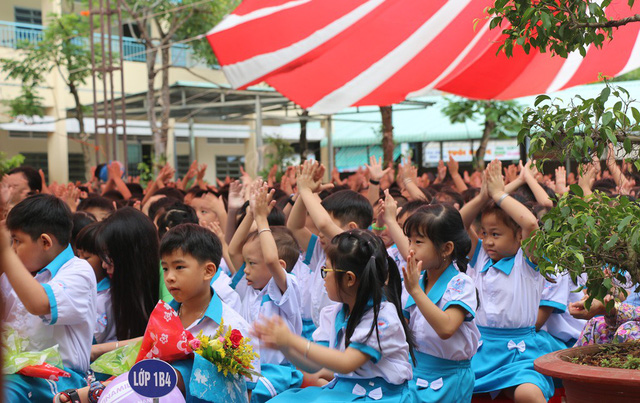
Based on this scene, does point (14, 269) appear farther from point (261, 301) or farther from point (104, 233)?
point (261, 301)

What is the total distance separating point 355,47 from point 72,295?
4.12 m

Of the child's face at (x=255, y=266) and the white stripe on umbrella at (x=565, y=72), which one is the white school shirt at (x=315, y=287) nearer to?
the child's face at (x=255, y=266)

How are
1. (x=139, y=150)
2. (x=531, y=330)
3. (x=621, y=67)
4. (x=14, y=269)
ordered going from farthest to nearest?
(x=139, y=150), (x=621, y=67), (x=531, y=330), (x=14, y=269)

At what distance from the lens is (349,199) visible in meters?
4.18

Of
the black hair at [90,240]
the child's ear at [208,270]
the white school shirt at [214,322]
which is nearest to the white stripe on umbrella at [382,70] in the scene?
the black hair at [90,240]

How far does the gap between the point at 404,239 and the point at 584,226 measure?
4.16ft

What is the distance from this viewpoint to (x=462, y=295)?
279 centimetres

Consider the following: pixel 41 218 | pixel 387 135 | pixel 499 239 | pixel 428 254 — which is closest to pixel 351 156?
pixel 387 135

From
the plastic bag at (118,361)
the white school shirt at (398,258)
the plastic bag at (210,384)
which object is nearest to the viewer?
the plastic bag at (210,384)

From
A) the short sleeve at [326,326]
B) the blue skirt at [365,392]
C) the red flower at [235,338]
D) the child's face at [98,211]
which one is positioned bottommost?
the blue skirt at [365,392]

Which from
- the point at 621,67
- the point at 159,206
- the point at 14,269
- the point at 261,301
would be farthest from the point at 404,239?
the point at 621,67

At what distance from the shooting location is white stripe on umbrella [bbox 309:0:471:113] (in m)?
6.23

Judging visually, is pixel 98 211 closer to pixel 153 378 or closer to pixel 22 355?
pixel 22 355

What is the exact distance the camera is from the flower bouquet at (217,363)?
Result: 7.80ft
